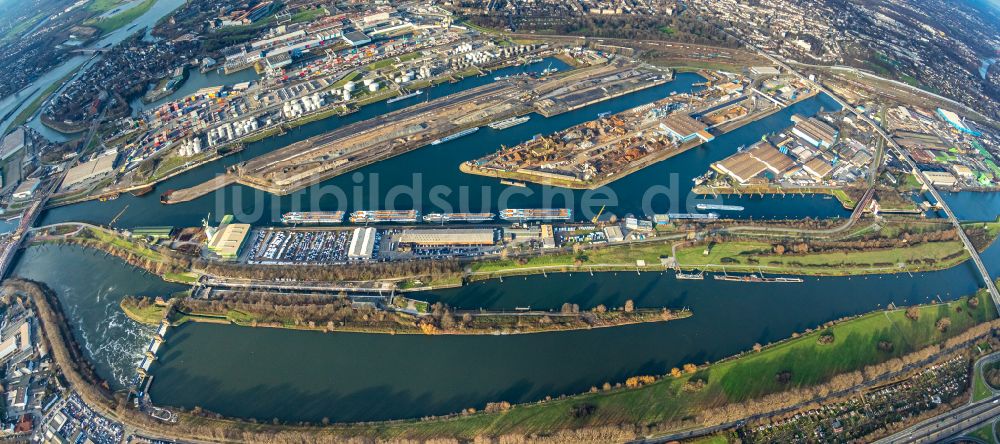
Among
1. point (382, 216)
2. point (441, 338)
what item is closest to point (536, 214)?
point (382, 216)

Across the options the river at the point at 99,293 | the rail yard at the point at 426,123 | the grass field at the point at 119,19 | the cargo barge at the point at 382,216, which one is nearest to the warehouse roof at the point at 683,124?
the rail yard at the point at 426,123

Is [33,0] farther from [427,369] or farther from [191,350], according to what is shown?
[427,369]

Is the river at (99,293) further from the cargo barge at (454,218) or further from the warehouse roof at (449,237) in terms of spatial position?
the cargo barge at (454,218)

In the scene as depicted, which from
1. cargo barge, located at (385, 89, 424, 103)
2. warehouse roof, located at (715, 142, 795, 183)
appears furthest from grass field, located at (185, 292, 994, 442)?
cargo barge, located at (385, 89, 424, 103)

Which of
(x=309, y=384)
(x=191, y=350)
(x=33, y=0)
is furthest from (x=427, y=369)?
(x=33, y=0)

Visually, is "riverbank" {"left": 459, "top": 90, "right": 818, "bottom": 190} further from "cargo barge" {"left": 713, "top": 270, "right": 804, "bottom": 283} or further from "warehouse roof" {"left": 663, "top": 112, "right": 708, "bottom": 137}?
"cargo barge" {"left": 713, "top": 270, "right": 804, "bottom": 283}

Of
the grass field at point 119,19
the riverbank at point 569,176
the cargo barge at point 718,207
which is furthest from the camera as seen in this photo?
the grass field at point 119,19

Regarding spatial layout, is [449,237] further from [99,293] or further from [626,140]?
[99,293]
